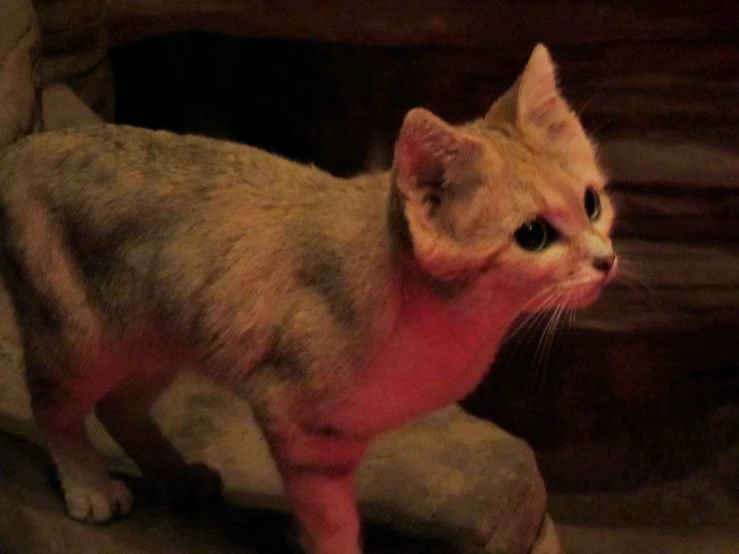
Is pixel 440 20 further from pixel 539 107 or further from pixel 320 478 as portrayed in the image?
pixel 320 478

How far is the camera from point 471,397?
3332 millimetres

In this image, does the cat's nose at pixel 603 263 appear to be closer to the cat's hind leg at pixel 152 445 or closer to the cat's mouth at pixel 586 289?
the cat's mouth at pixel 586 289

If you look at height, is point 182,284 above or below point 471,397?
above

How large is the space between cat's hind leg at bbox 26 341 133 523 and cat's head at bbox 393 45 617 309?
25.4 inches

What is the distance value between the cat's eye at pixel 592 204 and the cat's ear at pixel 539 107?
88mm

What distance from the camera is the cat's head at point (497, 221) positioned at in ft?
3.94

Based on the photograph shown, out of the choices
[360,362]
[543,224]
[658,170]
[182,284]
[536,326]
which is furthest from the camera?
[536,326]

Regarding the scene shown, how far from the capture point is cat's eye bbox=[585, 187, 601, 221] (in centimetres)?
132

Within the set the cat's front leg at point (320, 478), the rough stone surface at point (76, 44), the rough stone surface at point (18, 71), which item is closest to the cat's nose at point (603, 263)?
the cat's front leg at point (320, 478)

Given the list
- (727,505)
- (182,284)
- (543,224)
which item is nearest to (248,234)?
(182,284)

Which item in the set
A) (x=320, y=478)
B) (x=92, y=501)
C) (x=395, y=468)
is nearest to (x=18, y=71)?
(x=92, y=501)

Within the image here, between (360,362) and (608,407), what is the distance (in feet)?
6.82

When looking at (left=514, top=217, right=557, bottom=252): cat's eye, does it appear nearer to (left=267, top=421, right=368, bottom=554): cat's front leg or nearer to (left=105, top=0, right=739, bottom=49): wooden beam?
(left=267, top=421, right=368, bottom=554): cat's front leg

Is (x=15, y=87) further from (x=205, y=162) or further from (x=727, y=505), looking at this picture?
(x=727, y=505)
